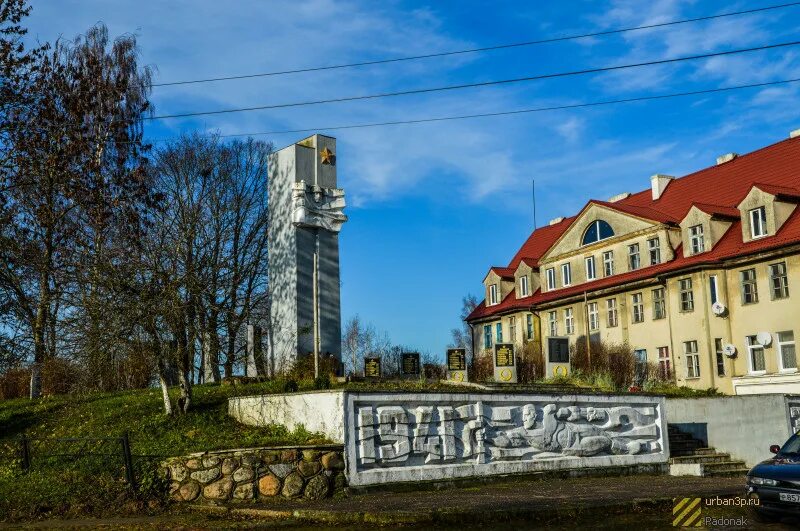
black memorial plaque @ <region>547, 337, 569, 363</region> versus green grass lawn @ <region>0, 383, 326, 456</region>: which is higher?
black memorial plaque @ <region>547, 337, 569, 363</region>

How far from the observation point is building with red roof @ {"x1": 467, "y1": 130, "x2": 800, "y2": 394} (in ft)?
109

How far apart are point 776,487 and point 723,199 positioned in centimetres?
2758

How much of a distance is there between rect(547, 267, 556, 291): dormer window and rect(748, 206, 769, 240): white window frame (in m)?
12.8

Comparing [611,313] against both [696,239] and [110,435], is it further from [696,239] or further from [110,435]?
[110,435]

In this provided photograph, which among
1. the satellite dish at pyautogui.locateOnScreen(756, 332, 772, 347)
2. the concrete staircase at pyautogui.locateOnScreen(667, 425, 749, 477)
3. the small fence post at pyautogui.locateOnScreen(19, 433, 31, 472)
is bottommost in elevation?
the concrete staircase at pyautogui.locateOnScreen(667, 425, 749, 477)

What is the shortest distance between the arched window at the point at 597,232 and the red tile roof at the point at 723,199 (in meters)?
1.03

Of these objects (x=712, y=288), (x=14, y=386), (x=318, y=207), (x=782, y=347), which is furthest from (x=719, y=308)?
(x=14, y=386)

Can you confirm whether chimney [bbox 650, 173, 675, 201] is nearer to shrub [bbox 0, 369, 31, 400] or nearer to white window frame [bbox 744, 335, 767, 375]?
white window frame [bbox 744, 335, 767, 375]

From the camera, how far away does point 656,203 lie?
43250mm

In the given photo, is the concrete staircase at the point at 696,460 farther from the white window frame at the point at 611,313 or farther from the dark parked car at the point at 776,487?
the white window frame at the point at 611,313

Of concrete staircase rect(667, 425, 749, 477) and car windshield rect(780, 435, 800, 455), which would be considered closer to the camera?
car windshield rect(780, 435, 800, 455)

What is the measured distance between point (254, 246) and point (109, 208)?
14.6 metres

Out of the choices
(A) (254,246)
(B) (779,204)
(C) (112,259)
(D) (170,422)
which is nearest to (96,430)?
(D) (170,422)

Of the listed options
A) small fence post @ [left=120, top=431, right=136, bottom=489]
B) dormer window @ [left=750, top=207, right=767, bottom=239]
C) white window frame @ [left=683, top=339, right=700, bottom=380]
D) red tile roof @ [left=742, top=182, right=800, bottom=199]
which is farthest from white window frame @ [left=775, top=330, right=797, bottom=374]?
small fence post @ [left=120, top=431, right=136, bottom=489]
